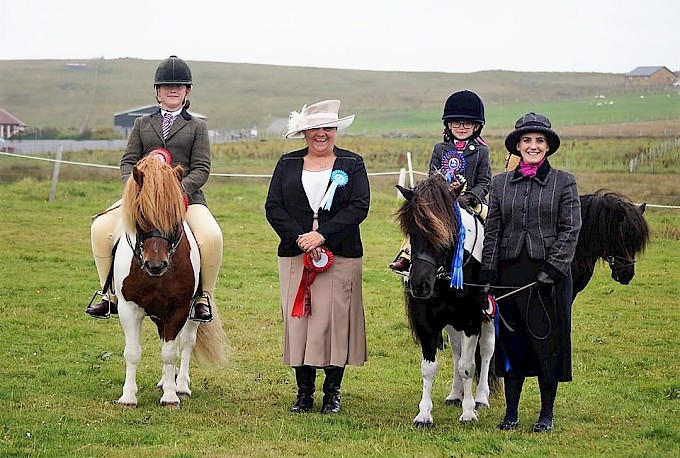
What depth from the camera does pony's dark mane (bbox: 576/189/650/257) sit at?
26.1 ft

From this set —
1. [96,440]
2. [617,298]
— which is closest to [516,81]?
[617,298]

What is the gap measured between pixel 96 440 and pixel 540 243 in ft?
10.4

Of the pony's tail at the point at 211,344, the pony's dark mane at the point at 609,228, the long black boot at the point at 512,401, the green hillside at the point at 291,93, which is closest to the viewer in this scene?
the long black boot at the point at 512,401

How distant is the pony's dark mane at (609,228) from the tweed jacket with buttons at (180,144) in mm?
3403

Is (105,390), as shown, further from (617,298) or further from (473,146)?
(617,298)

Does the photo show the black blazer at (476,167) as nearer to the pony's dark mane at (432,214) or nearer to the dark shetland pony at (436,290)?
the dark shetland pony at (436,290)

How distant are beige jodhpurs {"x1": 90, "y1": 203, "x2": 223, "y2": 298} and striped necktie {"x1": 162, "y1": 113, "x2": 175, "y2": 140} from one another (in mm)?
611

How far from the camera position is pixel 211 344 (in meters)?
7.54

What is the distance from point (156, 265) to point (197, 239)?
876 mm

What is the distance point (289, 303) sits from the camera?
6.83 metres

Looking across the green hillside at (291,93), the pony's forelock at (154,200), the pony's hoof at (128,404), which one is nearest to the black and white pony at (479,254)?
the pony's forelock at (154,200)

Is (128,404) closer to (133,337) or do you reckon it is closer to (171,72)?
(133,337)

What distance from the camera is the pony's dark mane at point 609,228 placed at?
7949mm

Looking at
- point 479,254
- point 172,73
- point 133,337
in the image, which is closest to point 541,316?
point 479,254
